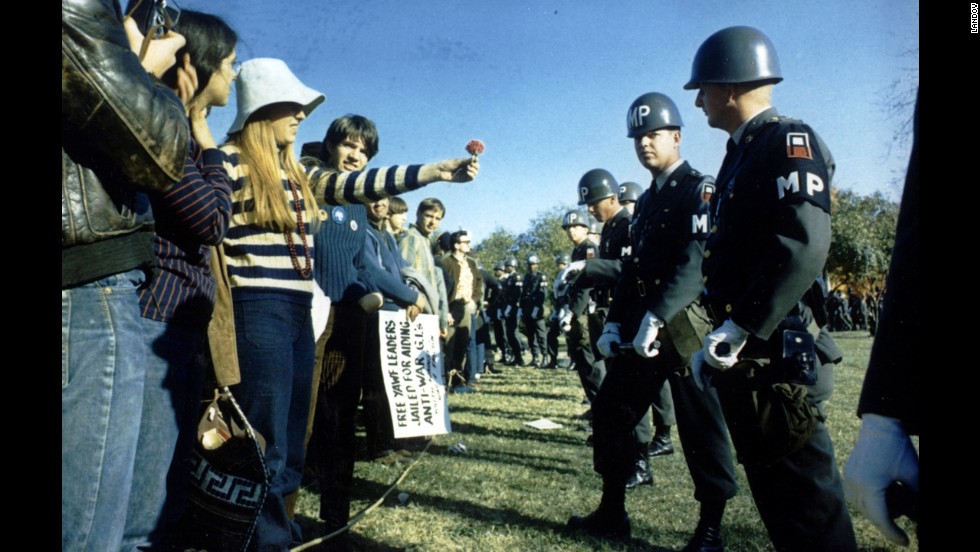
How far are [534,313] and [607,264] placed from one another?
10.8 m

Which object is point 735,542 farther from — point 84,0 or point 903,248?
point 84,0

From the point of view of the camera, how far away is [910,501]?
1.11m

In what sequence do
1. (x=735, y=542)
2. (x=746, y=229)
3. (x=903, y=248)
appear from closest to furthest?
(x=903, y=248) → (x=746, y=229) → (x=735, y=542)

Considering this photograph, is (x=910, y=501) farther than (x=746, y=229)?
No

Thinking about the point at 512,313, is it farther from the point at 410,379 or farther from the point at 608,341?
the point at 608,341

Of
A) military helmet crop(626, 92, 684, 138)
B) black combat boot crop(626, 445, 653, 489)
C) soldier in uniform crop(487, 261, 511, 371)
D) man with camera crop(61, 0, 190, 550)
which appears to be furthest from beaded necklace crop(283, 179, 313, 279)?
soldier in uniform crop(487, 261, 511, 371)

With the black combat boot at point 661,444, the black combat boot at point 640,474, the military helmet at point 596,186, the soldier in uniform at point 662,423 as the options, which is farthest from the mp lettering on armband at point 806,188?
the military helmet at point 596,186

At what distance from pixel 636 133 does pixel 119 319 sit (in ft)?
11.3

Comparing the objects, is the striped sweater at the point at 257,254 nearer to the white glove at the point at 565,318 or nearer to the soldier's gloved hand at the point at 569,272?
the soldier's gloved hand at the point at 569,272

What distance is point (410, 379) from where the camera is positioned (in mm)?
4156

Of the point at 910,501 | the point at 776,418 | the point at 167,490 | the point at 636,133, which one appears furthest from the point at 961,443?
the point at 636,133

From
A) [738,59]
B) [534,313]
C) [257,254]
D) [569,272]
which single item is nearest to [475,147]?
[257,254]

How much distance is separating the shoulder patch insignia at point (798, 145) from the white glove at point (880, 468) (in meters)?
1.22

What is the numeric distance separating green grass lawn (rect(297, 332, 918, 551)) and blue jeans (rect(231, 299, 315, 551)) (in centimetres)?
94
